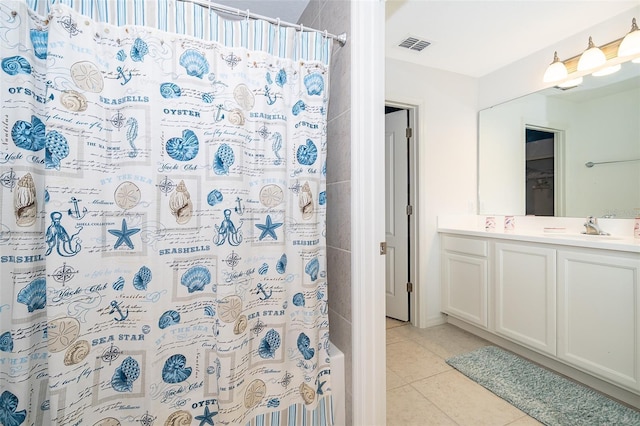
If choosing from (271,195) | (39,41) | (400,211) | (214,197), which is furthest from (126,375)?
(400,211)

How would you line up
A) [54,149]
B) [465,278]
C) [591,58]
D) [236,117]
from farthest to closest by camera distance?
[465,278]
[591,58]
[236,117]
[54,149]

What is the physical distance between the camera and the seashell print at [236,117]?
42.6 inches

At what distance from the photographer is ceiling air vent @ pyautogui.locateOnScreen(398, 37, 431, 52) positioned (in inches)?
85.8

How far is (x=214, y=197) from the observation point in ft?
3.48

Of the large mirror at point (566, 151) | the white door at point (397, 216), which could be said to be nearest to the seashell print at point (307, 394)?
the white door at point (397, 216)

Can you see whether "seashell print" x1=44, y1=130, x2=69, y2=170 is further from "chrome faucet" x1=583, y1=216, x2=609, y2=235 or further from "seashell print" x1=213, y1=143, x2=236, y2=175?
"chrome faucet" x1=583, y1=216, x2=609, y2=235

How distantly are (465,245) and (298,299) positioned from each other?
1.81 meters

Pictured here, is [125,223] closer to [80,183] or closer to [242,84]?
[80,183]

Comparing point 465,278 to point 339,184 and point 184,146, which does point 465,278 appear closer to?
point 339,184

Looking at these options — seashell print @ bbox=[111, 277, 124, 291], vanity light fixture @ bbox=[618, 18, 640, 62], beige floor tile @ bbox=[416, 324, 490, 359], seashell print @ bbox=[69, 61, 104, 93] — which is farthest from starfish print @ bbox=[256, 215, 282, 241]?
vanity light fixture @ bbox=[618, 18, 640, 62]

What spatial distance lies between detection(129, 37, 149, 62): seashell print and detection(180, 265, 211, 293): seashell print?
75cm

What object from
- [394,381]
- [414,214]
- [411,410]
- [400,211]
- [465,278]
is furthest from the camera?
[400,211]

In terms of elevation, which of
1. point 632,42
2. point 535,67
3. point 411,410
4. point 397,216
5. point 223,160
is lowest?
point 411,410

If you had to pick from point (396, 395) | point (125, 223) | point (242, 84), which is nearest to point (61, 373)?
point (125, 223)
